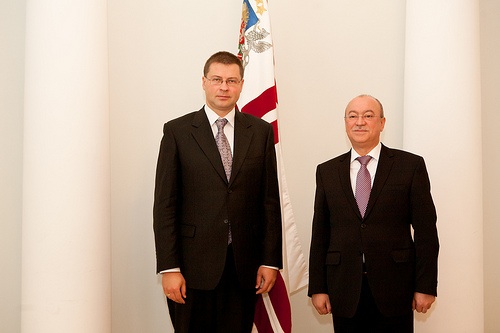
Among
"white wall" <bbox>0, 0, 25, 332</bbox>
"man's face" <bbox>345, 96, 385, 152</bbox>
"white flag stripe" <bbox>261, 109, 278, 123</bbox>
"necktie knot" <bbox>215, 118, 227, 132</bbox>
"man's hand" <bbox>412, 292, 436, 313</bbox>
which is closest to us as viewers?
"man's hand" <bbox>412, 292, 436, 313</bbox>

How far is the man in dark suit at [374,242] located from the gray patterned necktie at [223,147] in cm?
47

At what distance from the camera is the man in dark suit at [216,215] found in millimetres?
3172

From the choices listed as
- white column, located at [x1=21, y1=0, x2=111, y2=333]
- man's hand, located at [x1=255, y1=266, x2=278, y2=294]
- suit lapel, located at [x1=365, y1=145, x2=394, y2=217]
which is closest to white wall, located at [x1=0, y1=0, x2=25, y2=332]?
white column, located at [x1=21, y1=0, x2=111, y2=333]

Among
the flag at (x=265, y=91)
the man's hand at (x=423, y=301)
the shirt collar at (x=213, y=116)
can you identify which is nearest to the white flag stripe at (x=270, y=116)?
the flag at (x=265, y=91)

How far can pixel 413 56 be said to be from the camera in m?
Result: 4.28

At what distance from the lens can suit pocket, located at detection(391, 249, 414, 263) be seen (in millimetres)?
3088

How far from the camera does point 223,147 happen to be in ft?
10.8

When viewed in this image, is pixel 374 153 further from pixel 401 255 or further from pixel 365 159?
pixel 401 255

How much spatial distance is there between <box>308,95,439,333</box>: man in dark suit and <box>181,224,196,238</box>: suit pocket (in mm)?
590

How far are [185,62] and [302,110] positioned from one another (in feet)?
2.81

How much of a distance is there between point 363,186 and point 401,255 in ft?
1.19

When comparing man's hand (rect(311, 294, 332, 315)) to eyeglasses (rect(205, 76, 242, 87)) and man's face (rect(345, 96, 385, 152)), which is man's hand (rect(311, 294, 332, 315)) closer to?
man's face (rect(345, 96, 385, 152))

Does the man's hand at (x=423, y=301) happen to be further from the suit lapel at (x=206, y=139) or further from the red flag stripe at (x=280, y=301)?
the suit lapel at (x=206, y=139)

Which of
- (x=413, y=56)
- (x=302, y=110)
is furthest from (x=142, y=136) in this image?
(x=413, y=56)
